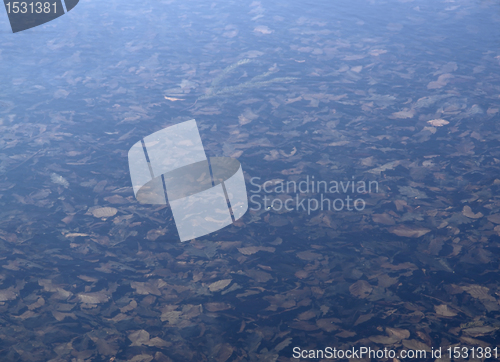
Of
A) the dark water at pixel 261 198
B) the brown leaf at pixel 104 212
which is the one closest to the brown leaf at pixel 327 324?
the dark water at pixel 261 198

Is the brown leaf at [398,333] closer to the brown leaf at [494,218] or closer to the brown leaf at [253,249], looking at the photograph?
the brown leaf at [253,249]

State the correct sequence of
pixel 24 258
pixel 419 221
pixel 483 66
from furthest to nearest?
pixel 483 66
pixel 419 221
pixel 24 258

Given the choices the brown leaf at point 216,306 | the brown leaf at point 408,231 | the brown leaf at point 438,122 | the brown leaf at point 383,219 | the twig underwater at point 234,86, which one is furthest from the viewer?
the twig underwater at point 234,86

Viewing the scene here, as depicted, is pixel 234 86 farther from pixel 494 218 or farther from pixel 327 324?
pixel 327 324

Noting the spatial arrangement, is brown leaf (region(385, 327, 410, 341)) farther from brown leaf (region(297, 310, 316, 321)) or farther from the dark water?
brown leaf (region(297, 310, 316, 321))

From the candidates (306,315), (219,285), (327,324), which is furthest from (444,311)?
(219,285)

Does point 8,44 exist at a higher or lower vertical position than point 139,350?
higher

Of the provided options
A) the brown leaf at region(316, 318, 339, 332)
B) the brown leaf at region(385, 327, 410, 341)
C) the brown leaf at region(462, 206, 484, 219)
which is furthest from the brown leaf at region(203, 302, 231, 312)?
the brown leaf at region(462, 206, 484, 219)

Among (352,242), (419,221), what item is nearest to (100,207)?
(352,242)

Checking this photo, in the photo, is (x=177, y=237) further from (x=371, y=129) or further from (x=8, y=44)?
(x=8, y=44)
